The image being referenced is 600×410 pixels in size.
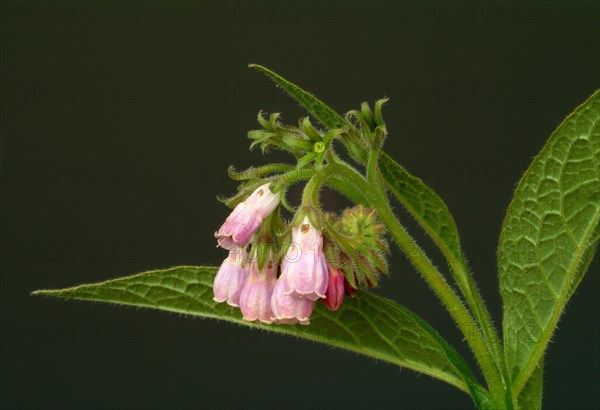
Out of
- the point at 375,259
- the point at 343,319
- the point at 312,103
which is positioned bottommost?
the point at 343,319

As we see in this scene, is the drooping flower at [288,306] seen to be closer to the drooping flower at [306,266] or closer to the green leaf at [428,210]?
the drooping flower at [306,266]

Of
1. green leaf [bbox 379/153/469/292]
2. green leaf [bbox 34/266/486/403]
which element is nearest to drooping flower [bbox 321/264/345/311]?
green leaf [bbox 34/266/486/403]

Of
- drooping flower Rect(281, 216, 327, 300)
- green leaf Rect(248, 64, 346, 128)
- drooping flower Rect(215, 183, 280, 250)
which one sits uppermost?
green leaf Rect(248, 64, 346, 128)

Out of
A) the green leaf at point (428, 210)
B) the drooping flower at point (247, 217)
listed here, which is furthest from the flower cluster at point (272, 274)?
the green leaf at point (428, 210)

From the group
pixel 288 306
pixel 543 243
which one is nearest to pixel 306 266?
pixel 288 306

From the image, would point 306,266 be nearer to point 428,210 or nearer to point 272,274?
point 272,274

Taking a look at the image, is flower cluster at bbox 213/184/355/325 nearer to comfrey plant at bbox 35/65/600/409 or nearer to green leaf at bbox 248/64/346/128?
comfrey plant at bbox 35/65/600/409

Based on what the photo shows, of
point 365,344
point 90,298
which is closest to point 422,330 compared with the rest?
point 365,344
